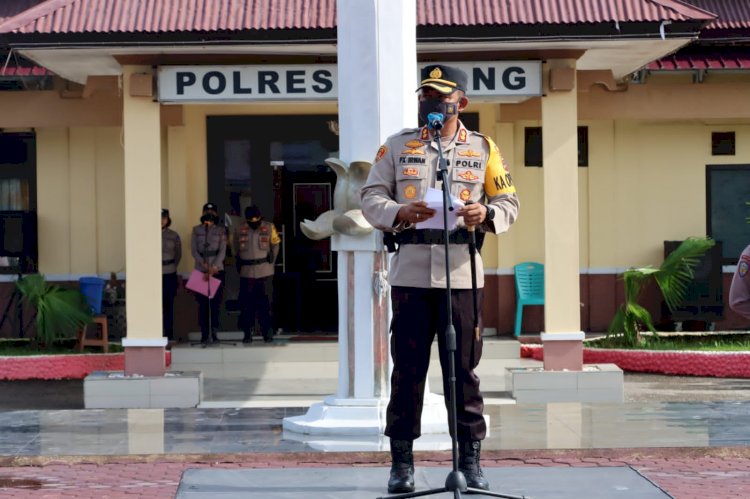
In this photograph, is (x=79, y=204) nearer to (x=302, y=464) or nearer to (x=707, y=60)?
(x=707, y=60)

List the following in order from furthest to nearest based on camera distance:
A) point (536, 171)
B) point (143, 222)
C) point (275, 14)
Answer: point (536, 171) → point (143, 222) → point (275, 14)

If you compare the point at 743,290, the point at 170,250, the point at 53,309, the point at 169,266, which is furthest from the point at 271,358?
the point at 743,290

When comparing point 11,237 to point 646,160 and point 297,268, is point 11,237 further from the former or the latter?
point 646,160

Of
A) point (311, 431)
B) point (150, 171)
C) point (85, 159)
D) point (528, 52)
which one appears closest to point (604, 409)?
point (311, 431)

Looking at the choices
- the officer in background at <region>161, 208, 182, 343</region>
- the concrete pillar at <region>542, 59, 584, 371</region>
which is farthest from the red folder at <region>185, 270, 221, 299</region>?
the concrete pillar at <region>542, 59, 584, 371</region>

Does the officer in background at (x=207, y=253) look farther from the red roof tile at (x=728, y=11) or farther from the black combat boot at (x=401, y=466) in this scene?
the black combat boot at (x=401, y=466)

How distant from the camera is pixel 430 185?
298 inches

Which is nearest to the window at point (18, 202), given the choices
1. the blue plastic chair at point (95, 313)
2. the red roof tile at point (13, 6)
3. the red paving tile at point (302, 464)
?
the blue plastic chair at point (95, 313)

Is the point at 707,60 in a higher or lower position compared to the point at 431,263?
higher

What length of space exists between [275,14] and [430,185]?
5599 mm

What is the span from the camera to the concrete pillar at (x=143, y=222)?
13156 mm

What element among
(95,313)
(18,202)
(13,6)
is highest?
(13,6)

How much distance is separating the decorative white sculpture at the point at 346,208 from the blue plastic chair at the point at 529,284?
765 cm

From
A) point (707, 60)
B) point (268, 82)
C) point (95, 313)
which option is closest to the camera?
point (268, 82)
